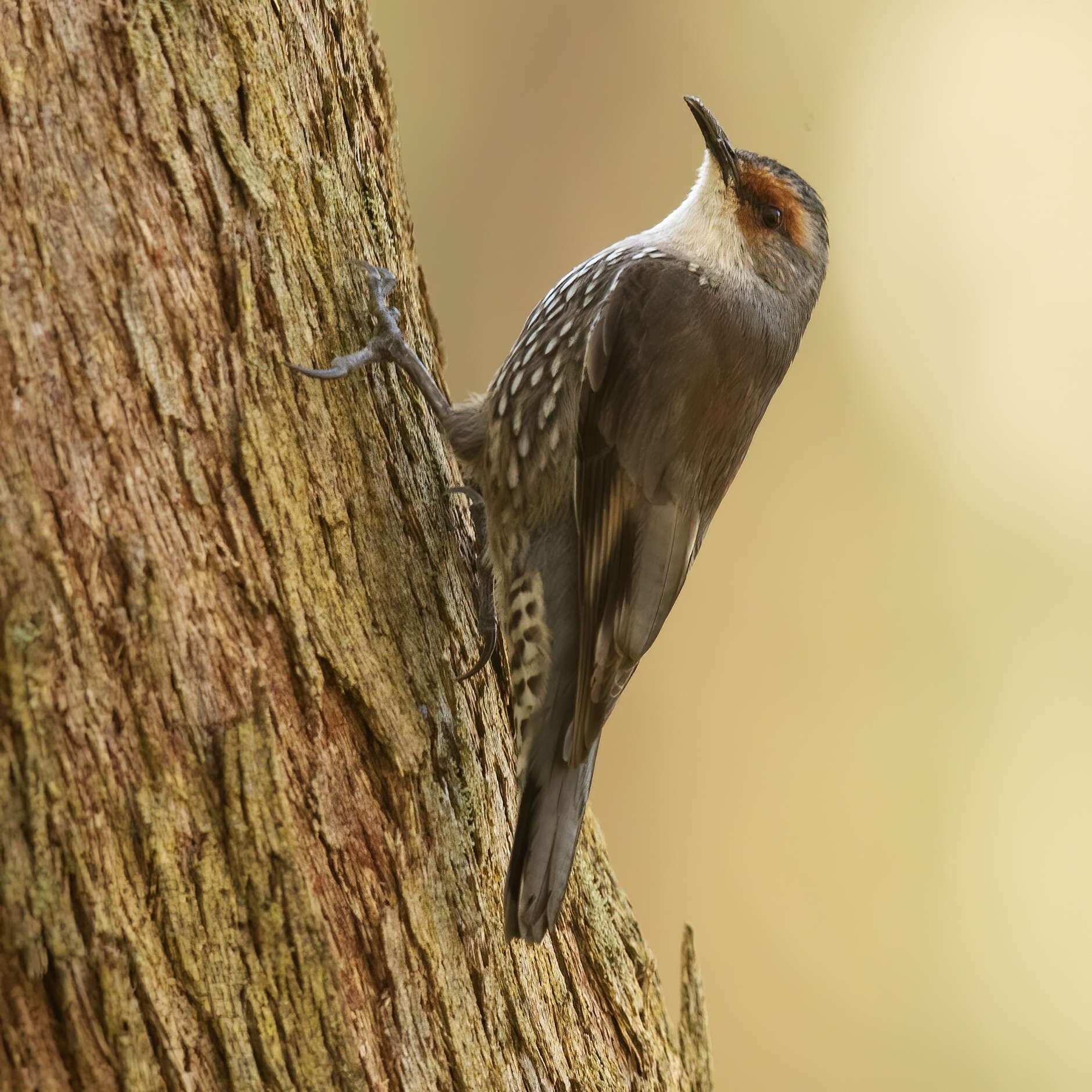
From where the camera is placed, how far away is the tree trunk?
45.6 inches

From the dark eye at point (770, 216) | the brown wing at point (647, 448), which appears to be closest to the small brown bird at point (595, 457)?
the brown wing at point (647, 448)

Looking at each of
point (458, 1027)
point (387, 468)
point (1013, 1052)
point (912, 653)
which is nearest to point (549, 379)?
point (387, 468)

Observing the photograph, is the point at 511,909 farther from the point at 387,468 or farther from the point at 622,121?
the point at 622,121

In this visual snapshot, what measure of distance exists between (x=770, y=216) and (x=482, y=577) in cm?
104

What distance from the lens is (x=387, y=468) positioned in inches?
66.6

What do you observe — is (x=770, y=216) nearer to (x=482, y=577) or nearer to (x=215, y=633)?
(x=482, y=577)

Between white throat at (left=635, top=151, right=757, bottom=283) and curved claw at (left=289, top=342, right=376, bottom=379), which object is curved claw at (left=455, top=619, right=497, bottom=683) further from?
white throat at (left=635, top=151, right=757, bottom=283)

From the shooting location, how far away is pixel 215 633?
4.27 feet

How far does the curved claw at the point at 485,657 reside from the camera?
69.3 inches

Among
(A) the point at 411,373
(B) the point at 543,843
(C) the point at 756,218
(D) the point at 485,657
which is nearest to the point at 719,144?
(C) the point at 756,218

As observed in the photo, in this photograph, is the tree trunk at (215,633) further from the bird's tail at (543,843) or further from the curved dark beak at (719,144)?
the curved dark beak at (719,144)

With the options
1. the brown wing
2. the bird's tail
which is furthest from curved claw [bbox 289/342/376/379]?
the bird's tail

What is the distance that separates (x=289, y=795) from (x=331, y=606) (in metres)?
0.26

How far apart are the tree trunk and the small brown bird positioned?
14 centimetres
